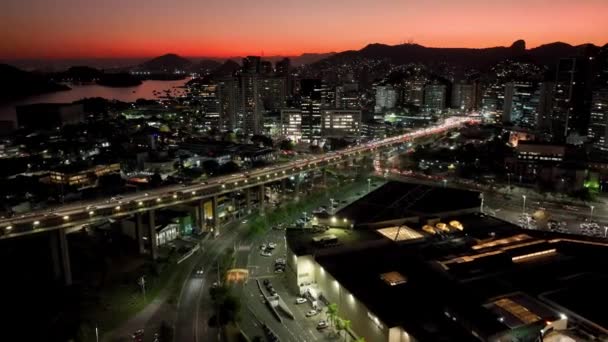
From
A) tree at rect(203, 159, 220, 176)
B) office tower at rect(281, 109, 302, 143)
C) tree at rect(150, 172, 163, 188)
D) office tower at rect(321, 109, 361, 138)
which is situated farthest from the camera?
office tower at rect(281, 109, 302, 143)

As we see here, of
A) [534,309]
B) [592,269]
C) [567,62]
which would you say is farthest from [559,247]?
[567,62]

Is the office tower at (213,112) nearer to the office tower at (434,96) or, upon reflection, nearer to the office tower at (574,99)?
the office tower at (434,96)

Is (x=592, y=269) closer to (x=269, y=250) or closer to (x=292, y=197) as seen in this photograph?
(x=269, y=250)

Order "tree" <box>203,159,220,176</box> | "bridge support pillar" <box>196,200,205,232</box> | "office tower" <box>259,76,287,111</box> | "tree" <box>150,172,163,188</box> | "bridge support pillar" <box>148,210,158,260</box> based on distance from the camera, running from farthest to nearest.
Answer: "office tower" <box>259,76,287,111</box>, "tree" <box>203,159,220,176</box>, "tree" <box>150,172,163,188</box>, "bridge support pillar" <box>196,200,205,232</box>, "bridge support pillar" <box>148,210,158,260</box>

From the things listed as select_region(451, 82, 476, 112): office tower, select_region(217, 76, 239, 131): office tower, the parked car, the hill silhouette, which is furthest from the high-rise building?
the hill silhouette

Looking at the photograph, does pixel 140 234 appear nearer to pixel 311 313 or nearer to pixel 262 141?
pixel 311 313

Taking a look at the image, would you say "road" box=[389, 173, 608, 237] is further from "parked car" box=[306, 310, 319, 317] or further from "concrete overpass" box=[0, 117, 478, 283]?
"parked car" box=[306, 310, 319, 317]
